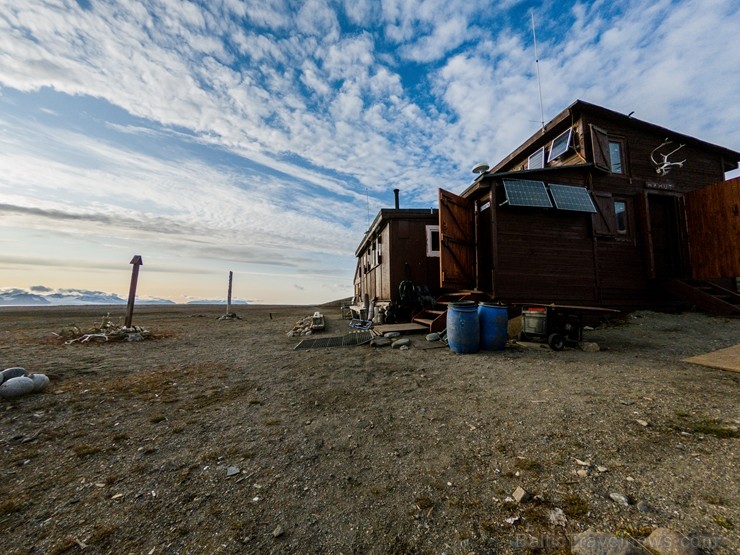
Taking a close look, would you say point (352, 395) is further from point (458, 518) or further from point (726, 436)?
point (726, 436)

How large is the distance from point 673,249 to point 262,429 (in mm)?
15776

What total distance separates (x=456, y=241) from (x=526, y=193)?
2576mm

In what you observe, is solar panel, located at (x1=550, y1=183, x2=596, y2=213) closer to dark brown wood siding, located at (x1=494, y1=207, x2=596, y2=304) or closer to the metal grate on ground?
dark brown wood siding, located at (x1=494, y1=207, x2=596, y2=304)

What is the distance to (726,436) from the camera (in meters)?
2.64

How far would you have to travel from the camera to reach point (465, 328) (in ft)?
21.0

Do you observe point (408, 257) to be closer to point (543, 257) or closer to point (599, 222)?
point (543, 257)

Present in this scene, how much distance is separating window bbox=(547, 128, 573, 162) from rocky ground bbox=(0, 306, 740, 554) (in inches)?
363

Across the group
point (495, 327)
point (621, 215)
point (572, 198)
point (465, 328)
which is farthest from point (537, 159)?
point (465, 328)

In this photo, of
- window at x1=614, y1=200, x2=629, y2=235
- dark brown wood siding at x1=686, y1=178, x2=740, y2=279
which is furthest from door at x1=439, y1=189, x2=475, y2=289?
dark brown wood siding at x1=686, y1=178, x2=740, y2=279

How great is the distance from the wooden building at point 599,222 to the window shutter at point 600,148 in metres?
0.06

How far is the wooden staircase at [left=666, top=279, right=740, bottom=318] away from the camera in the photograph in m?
9.07

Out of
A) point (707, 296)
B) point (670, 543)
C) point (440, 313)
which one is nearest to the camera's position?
point (670, 543)

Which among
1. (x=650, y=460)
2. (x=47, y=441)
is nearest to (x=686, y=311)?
(x=650, y=460)

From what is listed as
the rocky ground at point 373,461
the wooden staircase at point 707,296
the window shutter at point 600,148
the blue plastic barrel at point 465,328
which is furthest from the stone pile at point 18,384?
the wooden staircase at point 707,296
